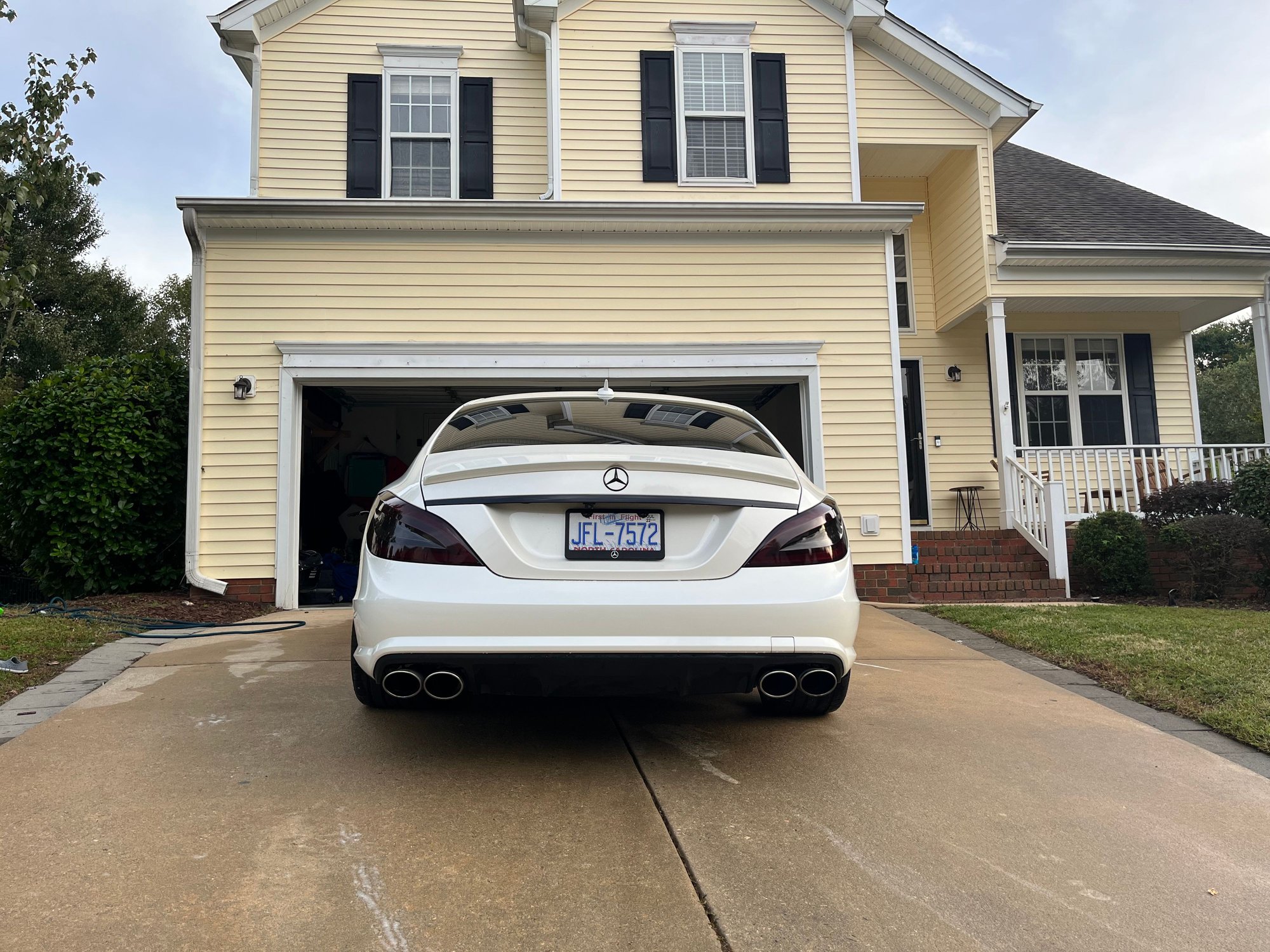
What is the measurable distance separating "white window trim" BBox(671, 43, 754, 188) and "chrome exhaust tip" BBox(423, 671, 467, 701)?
7.84 m

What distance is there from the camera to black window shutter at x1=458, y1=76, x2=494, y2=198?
9.57m

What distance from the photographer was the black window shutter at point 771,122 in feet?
30.6

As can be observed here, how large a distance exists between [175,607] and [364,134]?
567cm

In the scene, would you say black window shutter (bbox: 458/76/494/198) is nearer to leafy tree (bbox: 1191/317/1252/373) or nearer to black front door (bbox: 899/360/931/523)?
black front door (bbox: 899/360/931/523)

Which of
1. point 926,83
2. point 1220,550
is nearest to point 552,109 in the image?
point 926,83

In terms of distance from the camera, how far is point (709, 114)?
372 inches

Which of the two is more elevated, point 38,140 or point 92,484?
point 38,140

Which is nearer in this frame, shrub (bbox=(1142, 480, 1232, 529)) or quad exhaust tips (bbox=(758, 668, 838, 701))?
quad exhaust tips (bbox=(758, 668, 838, 701))

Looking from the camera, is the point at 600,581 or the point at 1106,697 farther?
the point at 1106,697

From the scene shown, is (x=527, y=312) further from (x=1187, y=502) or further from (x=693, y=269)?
(x=1187, y=502)

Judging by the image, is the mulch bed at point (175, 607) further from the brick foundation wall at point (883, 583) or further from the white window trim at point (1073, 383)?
the white window trim at point (1073, 383)

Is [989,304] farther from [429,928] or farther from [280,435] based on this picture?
[429,928]

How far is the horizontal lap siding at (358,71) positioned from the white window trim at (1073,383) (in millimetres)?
7088

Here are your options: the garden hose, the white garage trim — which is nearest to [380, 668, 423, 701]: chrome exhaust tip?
the garden hose
